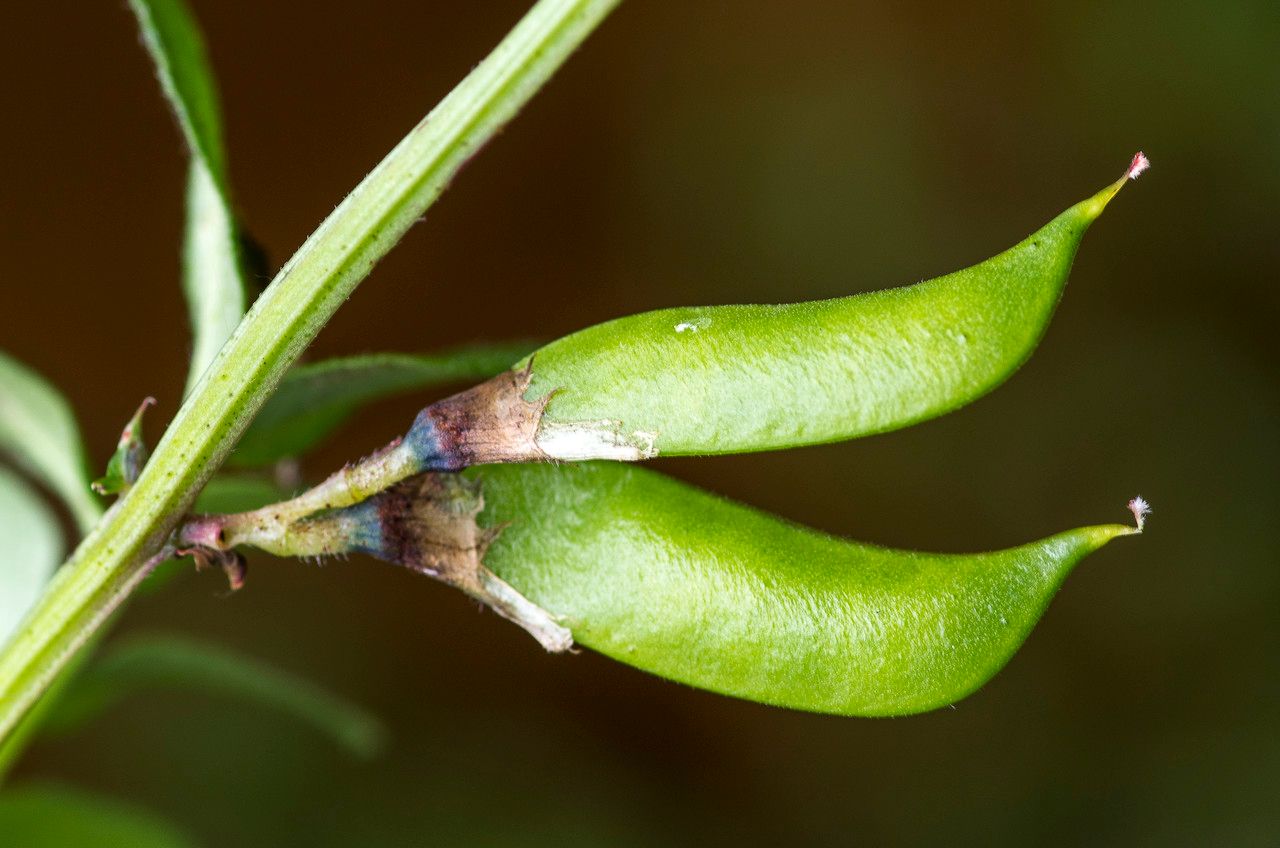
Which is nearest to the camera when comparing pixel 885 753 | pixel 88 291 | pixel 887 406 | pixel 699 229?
pixel 887 406

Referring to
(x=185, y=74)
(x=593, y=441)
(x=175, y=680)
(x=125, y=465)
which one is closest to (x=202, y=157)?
(x=185, y=74)

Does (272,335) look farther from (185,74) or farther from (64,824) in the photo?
(64,824)

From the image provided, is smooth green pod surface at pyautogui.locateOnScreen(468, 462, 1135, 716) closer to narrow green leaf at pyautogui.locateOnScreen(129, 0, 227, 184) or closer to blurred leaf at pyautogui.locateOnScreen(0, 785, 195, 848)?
narrow green leaf at pyautogui.locateOnScreen(129, 0, 227, 184)

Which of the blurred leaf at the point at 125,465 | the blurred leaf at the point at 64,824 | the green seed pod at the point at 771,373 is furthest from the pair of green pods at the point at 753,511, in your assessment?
the blurred leaf at the point at 64,824

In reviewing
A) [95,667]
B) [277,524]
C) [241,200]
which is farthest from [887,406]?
[241,200]

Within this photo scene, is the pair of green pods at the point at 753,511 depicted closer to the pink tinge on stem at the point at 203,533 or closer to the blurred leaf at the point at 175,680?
the pink tinge on stem at the point at 203,533

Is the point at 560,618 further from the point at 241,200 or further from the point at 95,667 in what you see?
the point at 241,200
